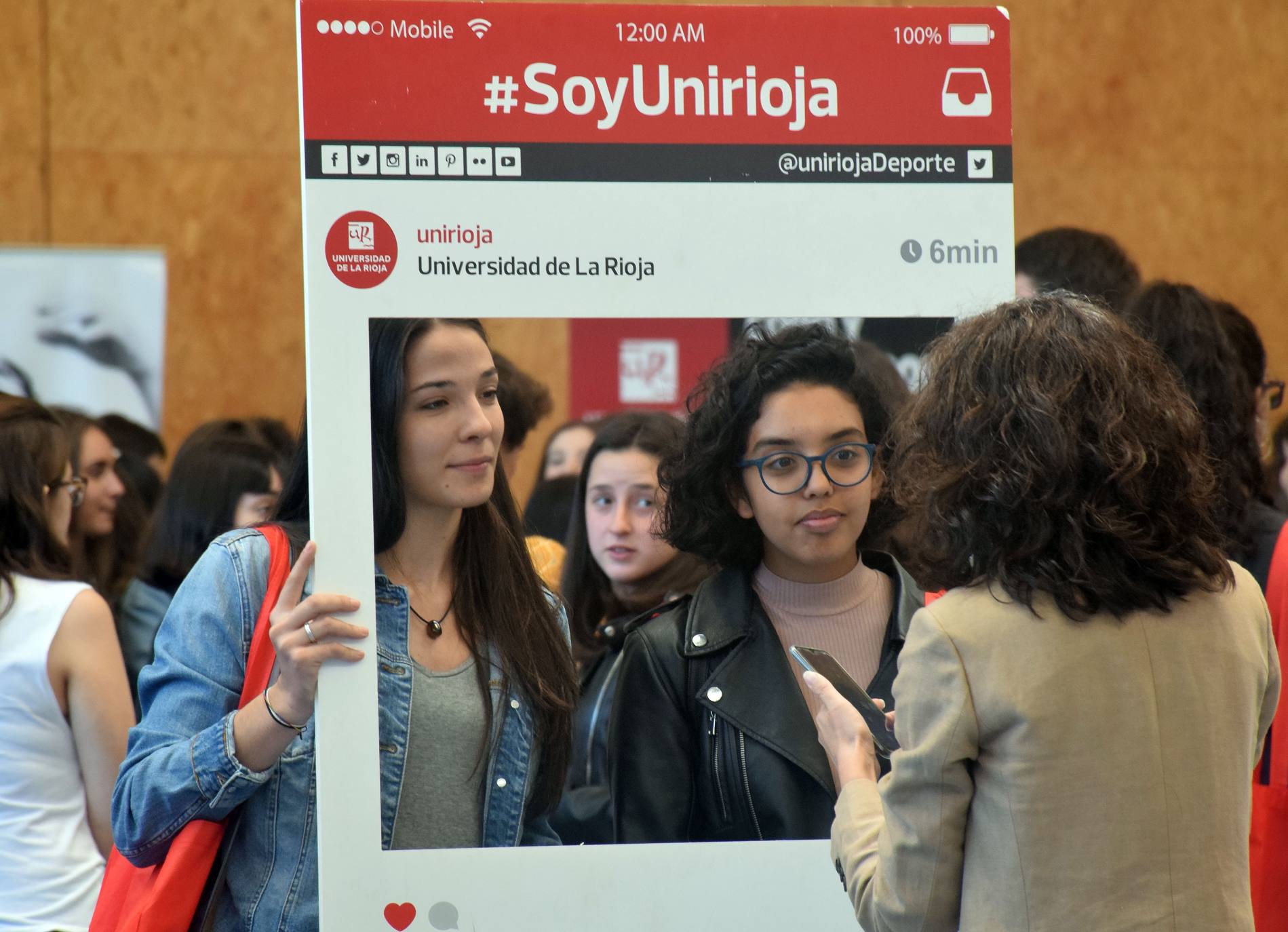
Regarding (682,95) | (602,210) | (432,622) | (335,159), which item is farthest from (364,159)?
(432,622)

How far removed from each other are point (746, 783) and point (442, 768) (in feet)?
1.23

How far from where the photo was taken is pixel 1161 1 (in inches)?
230

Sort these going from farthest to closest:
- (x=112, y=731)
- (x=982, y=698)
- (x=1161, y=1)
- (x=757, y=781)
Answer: (x=1161, y=1)
(x=112, y=731)
(x=757, y=781)
(x=982, y=698)

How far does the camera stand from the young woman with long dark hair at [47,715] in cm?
237

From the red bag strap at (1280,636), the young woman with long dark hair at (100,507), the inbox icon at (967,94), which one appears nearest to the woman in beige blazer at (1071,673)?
the inbox icon at (967,94)

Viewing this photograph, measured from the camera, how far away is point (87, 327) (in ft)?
15.8

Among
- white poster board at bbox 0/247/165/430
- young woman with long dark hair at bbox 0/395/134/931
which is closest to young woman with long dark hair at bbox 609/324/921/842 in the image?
young woman with long dark hair at bbox 0/395/134/931

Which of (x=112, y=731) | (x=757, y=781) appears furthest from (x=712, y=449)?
(x=112, y=731)

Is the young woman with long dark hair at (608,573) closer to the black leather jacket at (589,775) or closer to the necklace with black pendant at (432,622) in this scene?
the black leather jacket at (589,775)

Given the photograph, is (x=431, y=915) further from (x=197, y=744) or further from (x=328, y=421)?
(x=328, y=421)

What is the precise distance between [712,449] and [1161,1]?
196 inches

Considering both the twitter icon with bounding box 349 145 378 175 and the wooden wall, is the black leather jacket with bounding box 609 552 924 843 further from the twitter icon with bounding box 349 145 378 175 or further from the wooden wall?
the wooden wall

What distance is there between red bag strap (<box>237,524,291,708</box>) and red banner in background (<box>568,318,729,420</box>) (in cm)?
43

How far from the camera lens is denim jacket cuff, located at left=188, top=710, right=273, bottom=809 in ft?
5.16
